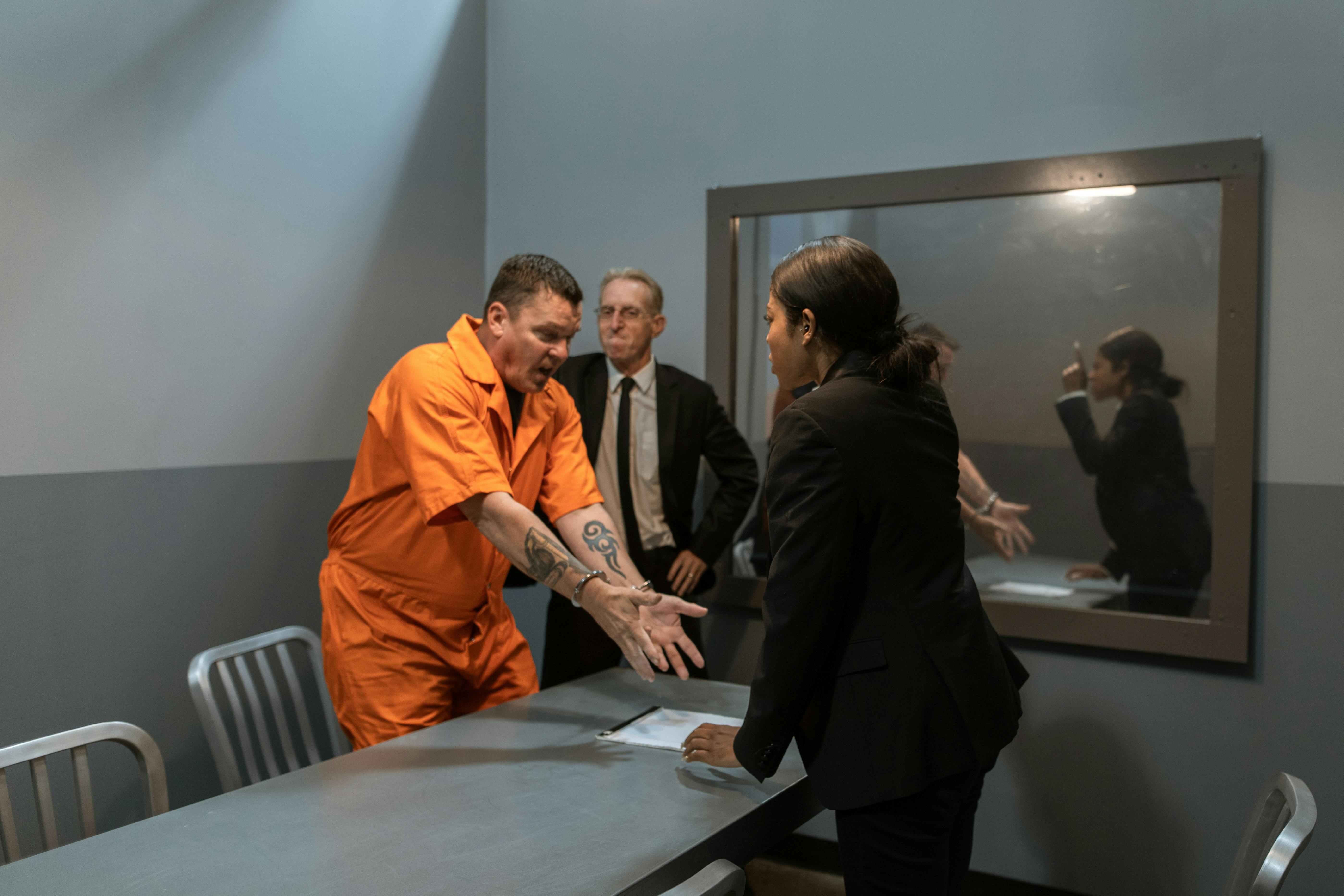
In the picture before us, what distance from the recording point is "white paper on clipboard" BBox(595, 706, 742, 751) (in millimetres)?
1814

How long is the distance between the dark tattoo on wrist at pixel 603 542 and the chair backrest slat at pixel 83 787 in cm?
105

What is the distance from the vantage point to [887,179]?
120 inches

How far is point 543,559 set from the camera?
188cm

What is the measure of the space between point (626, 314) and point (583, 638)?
3.36 feet

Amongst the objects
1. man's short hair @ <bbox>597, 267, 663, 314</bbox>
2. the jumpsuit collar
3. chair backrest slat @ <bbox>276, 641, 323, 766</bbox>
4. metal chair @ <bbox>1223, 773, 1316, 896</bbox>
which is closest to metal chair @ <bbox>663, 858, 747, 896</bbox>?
metal chair @ <bbox>1223, 773, 1316, 896</bbox>

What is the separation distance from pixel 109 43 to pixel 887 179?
2225 mm

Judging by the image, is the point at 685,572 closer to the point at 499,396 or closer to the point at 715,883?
the point at 499,396

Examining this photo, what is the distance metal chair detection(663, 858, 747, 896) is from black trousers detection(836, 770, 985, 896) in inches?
10.1

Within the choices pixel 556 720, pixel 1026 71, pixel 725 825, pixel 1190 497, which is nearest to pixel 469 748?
pixel 556 720

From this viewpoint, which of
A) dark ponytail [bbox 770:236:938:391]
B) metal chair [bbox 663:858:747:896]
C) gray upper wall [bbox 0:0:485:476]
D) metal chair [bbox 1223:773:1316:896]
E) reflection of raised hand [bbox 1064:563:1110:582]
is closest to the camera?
metal chair [bbox 663:858:747:896]

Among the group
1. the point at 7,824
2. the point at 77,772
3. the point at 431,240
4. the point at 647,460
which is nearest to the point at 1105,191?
the point at 647,460

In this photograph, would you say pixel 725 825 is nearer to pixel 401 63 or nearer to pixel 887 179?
pixel 887 179

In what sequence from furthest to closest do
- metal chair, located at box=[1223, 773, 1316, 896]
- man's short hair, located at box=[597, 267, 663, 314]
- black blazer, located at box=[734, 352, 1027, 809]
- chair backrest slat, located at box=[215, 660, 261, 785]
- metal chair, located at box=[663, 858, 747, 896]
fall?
man's short hair, located at box=[597, 267, 663, 314] < chair backrest slat, located at box=[215, 660, 261, 785] < black blazer, located at box=[734, 352, 1027, 809] < metal chair, located at box=[1223, 773, 1316, 896] < metal chair, located at box=[663, 858, 747, 896]

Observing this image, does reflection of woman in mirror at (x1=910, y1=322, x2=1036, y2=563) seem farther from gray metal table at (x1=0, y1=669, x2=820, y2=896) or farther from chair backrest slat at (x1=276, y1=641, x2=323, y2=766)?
chair backrest slat at (x1=276, y1=641, x2=323, y2=766)
